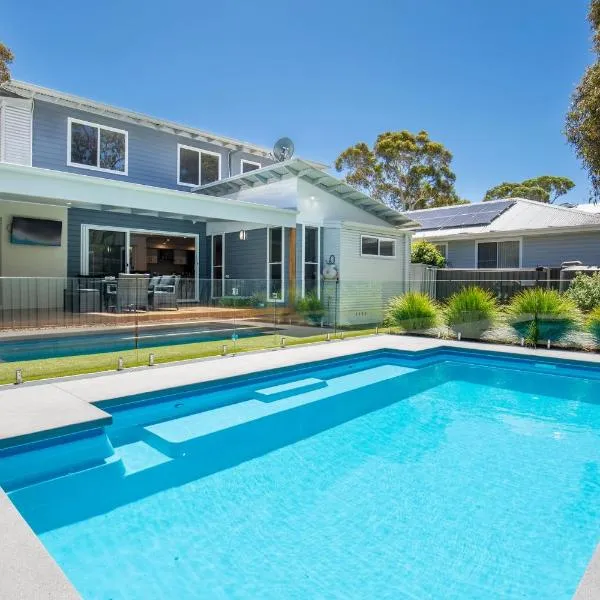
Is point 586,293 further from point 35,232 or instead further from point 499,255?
point 35,232

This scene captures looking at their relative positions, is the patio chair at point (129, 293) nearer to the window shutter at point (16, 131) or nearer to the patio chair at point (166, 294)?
the patio chair at point (166, 294)

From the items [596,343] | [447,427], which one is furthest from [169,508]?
[596,343]

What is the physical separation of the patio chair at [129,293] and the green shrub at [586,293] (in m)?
10.3

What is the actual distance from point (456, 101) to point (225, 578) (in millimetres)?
22584

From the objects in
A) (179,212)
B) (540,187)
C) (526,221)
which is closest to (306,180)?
(179,212)

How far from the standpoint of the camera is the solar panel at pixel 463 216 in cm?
2086

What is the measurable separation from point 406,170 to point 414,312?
23.7 m

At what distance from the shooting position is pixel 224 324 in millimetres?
10516

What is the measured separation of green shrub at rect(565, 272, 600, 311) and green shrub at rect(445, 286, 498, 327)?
1.82 meters

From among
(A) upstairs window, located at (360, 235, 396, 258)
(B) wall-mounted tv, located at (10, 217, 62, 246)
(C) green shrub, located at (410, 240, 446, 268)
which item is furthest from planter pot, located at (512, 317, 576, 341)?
(B) wall-mounted tv, located at (10, 217, 62, 246)

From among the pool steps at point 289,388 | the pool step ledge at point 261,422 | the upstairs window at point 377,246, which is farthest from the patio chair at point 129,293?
the upstairs window at point 377,246

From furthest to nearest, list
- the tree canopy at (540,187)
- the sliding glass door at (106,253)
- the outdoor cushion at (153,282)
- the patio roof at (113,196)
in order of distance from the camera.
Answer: the tree canopy at (540,187)
the sliding glass door at (106,253)
the outdoor cushion at (153,282)
the patio roof at (113,196)

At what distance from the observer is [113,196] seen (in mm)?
9969

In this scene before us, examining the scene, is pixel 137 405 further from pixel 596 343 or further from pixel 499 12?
pixel 499 12
